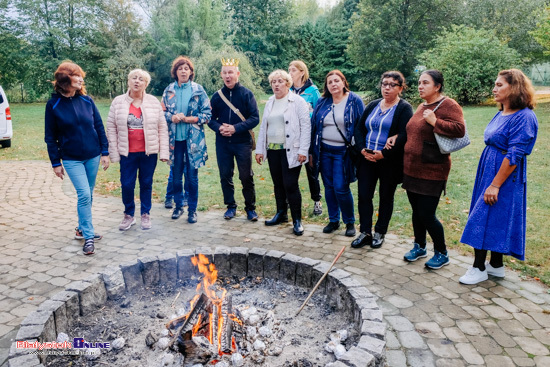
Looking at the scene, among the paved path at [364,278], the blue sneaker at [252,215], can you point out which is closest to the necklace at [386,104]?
the paved path at [364,278]

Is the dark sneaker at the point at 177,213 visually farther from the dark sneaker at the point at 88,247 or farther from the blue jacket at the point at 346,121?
the blue jacket at the point at 346,121

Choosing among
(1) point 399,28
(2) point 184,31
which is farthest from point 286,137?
(2) point 184,31

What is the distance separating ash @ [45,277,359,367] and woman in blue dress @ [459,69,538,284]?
65.9 inches

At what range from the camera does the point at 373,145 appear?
4.50m

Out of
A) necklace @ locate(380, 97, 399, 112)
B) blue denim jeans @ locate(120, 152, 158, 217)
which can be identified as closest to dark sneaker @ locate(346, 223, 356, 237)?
necklace @ locate(380, 97, 399, 112)

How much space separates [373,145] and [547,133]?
9987 mm

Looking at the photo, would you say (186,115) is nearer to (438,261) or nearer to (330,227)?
(330,227)

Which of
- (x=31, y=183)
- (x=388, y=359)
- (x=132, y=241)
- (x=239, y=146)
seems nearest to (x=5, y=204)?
(x=31, y=183)

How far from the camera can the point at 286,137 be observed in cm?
509

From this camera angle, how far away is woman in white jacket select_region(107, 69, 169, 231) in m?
4.98

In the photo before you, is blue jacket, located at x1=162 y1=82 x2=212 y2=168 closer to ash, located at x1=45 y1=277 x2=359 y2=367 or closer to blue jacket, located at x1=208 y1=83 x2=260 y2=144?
blue jacket, located at x1=208 y1=83 x2=260 y2=144

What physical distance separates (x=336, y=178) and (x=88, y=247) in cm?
307

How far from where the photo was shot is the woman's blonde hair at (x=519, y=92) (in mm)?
3527

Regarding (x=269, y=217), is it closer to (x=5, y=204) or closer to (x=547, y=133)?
(x=5, y=204)
